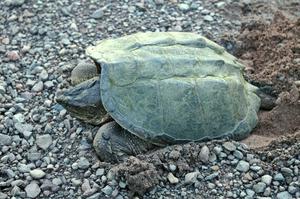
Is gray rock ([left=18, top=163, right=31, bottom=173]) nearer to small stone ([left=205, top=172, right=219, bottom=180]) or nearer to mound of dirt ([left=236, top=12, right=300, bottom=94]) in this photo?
small stone ([left=205, top=172, right=219, bottom=180])

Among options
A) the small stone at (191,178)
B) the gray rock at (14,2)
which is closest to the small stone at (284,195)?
the small stone at (191,178)

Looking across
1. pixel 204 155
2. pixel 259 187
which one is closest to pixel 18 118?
pixel 204 155

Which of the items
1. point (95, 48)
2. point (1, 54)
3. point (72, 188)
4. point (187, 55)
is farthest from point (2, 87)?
point (187, 55)

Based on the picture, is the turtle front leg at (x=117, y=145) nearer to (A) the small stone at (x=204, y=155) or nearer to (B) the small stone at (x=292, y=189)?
(A) the small stone at (x=204, y=155)

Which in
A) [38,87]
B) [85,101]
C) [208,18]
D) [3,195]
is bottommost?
[3,195]

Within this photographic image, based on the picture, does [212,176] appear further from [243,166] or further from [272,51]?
[272,51]

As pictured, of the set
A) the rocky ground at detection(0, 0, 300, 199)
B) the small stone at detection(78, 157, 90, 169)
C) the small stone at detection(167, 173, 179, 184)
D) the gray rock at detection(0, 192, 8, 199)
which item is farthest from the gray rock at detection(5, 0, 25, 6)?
the small stone at detection(167, 173, 179, 184)

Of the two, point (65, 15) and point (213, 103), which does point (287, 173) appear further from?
point (65, 15)
